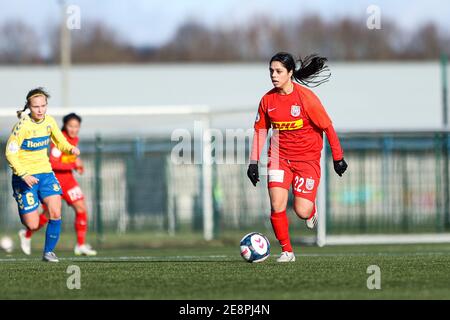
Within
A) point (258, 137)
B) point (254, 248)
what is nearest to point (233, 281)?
point (254, 248)

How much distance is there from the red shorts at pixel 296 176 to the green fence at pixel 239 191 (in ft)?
39.0

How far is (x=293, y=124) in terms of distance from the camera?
11.3 metres

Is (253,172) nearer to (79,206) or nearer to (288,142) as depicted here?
(288,142)

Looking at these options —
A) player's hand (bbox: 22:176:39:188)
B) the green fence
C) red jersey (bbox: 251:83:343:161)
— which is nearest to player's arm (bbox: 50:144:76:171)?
player's hand (bbox: 22:176:39:188)

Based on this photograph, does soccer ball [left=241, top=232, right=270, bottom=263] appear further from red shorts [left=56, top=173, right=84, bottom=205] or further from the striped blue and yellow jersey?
red shorts [left=56, top=173, right=84, bottom=205]

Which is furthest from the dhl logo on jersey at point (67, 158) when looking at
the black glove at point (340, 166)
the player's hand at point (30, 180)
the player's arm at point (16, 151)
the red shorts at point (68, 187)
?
the black glove at point (340, 166)

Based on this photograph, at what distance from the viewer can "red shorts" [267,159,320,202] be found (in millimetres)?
11297

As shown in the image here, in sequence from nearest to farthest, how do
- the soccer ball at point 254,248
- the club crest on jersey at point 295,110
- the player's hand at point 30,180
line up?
1. the soccer ball at point 254,248
2. the club crest on jersey at point 295,110
3. the player's hand at point 30,180

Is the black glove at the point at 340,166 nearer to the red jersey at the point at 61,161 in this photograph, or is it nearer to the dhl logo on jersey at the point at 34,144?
the dhl logo on jersey at the point at 34,144

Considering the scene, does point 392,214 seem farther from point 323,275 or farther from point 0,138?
point 323,275

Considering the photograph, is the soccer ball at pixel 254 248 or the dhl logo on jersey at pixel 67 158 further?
the dhl logo on jersey at pixel 67 158

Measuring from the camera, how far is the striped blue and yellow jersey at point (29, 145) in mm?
11734

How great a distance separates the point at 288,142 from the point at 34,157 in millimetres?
2973
